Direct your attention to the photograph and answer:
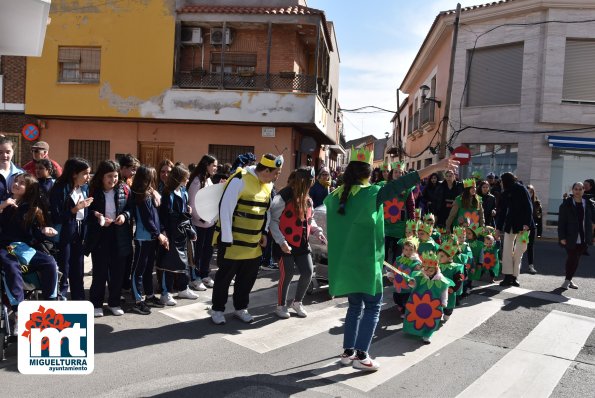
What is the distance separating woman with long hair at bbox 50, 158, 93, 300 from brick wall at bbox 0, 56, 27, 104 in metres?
15.2

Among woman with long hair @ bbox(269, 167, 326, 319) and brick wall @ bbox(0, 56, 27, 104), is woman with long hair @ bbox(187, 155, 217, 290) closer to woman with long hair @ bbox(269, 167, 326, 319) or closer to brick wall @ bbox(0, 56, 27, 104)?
woman with long hair @ bbox(269, 167, 326, 319)

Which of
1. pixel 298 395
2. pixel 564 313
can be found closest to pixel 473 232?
pixel 564 313

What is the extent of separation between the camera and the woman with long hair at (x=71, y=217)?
511 centimetres

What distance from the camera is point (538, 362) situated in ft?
15.8

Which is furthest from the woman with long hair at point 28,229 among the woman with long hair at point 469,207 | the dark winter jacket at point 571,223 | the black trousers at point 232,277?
the dark winter jacket at point 571,223

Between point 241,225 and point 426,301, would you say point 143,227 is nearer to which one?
point 241,225

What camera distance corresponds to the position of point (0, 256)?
4379 mm

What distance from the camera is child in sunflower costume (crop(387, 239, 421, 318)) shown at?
A: 577 cm

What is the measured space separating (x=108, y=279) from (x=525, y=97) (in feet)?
52.3

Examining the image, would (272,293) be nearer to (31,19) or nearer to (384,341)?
(384,341)

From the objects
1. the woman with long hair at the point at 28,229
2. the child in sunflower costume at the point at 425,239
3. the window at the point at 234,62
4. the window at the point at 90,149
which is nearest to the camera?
the woman with long hair at the point at 28,229

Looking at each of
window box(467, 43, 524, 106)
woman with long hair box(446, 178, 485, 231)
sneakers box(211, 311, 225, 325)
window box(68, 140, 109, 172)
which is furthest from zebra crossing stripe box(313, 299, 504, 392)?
window box(68, 140, 109, 172)

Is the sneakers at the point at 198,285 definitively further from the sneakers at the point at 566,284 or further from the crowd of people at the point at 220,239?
the sneakers at the point at 566,284

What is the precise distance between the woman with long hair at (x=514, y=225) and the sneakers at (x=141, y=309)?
231 inches
